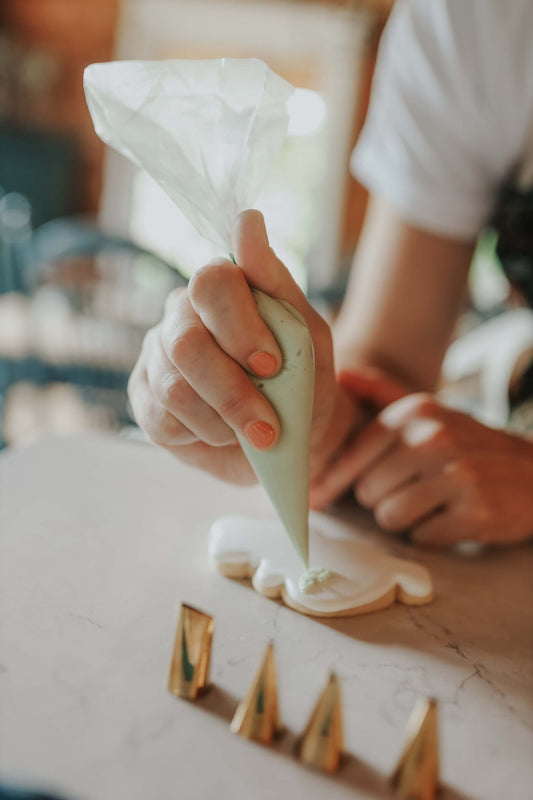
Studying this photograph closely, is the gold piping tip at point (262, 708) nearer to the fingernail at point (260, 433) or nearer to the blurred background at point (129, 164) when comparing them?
the fingernail at point (260, 433)

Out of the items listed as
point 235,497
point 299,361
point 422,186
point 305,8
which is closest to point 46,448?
point 235,497

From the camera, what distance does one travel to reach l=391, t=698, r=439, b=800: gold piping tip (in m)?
0.31

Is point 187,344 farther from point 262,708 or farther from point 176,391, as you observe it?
point 262,708

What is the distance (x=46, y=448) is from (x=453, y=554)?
0.37m

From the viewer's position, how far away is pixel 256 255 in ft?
1.37

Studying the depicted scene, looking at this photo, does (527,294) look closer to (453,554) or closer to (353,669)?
(453,554)

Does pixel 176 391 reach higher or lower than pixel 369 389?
higher

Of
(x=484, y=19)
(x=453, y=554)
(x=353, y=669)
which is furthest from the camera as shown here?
(x=484, y=19)

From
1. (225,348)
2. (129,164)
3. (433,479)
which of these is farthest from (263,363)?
(129,164)

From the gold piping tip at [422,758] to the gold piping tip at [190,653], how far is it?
4.2 inches

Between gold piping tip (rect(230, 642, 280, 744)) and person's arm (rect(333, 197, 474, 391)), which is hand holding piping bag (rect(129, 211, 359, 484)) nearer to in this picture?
gold piping tip (rect(230, 642, 280, 744))

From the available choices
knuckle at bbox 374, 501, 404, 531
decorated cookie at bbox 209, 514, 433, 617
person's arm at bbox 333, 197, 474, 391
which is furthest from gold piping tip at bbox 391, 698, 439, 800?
person's arm at bbox 333, 197, 474, 391

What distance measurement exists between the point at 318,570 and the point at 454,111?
0.60 m

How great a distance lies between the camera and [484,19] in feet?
2.61
